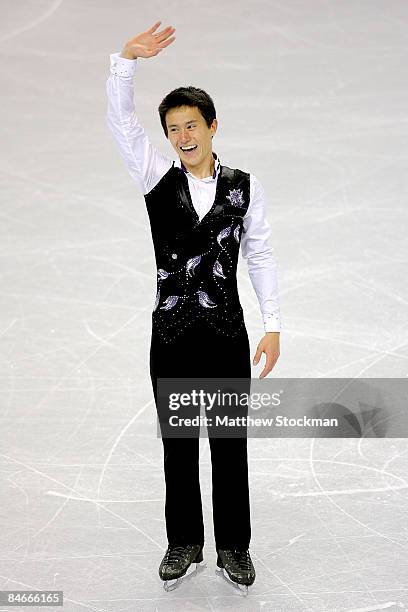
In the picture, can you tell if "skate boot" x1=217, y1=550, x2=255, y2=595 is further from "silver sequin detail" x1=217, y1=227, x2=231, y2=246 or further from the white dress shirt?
"silver sequin detail" x1=217, y1=227, x2=231, y2=246

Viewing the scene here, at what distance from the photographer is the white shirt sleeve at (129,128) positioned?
9.32 feet

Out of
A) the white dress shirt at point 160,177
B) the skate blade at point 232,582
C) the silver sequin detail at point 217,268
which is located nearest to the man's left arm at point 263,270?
the white dress shirt at point 160,177

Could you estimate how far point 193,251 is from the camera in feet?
9.82

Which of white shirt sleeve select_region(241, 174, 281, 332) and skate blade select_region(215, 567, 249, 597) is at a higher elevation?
white shirt sleeve select_region(241, 174, 281, 332)

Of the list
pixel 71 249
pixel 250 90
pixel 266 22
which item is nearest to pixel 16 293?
pixel 71 249

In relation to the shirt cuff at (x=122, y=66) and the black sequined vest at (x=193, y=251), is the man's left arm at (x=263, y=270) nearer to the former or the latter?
the black sequined vest at (x=193, y=251)

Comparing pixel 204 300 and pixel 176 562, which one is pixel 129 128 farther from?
pixel 176 562

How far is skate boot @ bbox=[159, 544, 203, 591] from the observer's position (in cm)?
309

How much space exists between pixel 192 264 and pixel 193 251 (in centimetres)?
4

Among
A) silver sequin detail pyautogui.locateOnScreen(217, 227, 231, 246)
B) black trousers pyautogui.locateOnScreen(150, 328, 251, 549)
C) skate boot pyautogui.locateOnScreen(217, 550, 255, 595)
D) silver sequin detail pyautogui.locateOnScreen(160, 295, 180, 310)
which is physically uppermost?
silver sequin detail pyautogui.locateOnScreen(217, 227, 231, 246)

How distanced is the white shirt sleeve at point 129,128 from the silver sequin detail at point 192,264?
236 mm

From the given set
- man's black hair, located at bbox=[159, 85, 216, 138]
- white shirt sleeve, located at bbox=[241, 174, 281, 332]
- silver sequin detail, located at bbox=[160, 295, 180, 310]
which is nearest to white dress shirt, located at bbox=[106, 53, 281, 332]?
white shirt sleeve, located at bbox=[241, 174, 281, 332]

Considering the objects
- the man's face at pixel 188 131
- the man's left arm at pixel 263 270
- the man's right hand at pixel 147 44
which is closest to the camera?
the man's right hand at pixel 147 44

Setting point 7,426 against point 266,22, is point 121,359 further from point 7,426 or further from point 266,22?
point 266,22
